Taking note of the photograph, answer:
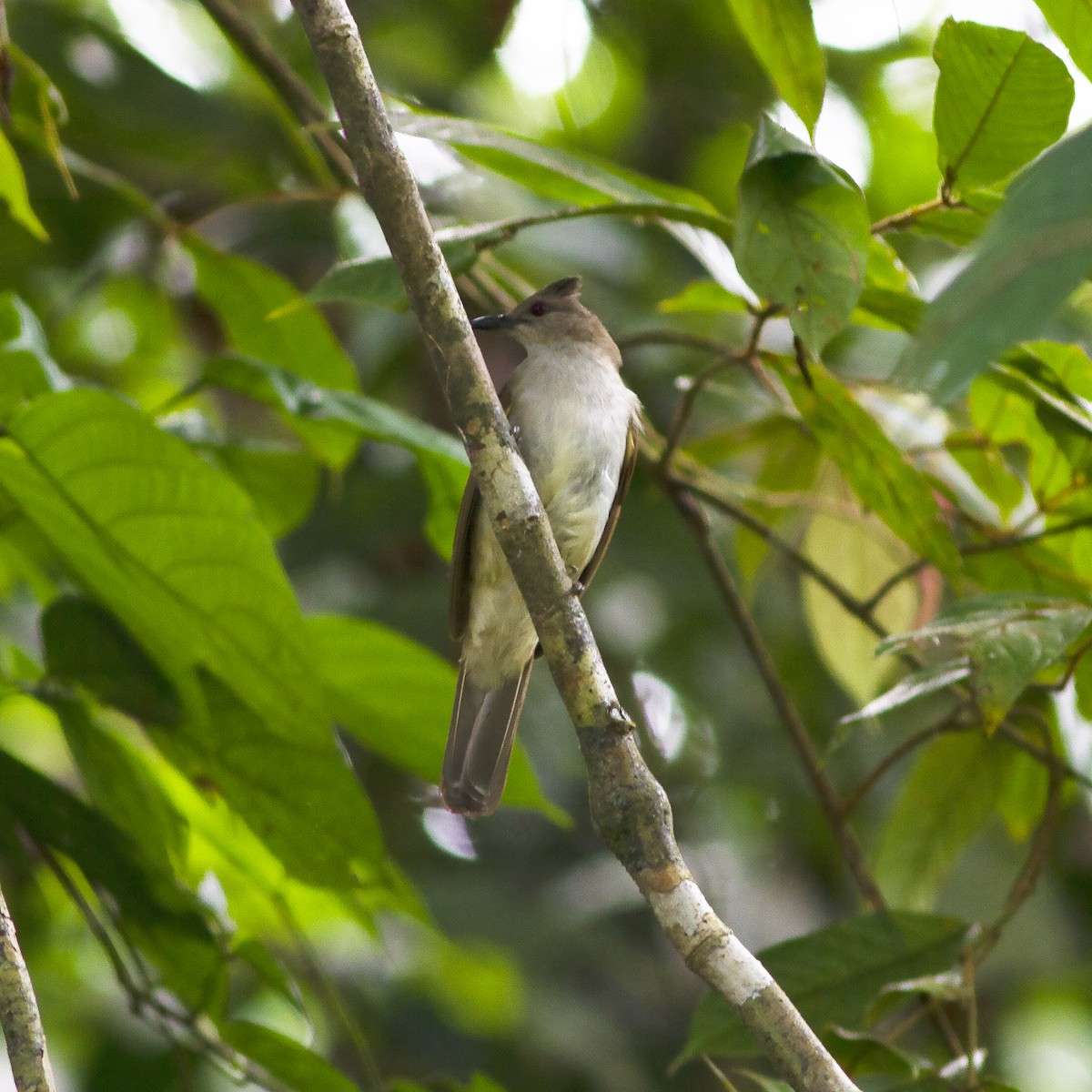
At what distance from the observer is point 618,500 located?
3.60 m

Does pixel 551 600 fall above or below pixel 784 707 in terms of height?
below

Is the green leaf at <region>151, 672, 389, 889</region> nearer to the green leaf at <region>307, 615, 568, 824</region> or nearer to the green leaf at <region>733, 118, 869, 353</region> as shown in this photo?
the green leaf at <region>307, 615, 568, 824</region>

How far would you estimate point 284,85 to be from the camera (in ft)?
10.8

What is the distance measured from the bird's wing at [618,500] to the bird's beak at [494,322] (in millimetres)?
488

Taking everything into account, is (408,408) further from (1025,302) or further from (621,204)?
(1025,302)

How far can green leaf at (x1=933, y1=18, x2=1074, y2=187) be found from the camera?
1.87 m

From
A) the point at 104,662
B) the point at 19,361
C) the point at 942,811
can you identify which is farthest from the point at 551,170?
the point at 942,811

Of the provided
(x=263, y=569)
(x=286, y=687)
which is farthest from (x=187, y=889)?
(x=263, y=569)

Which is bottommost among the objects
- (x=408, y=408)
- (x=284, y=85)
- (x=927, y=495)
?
(x=927, y=495)

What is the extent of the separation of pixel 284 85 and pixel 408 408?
88.5 inches

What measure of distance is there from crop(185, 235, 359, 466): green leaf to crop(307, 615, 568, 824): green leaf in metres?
0.68

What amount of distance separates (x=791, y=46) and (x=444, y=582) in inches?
126

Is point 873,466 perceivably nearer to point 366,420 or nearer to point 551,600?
point 551,600

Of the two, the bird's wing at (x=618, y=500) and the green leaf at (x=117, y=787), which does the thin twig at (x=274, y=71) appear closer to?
the bird's wing at (x=618, y=500)
